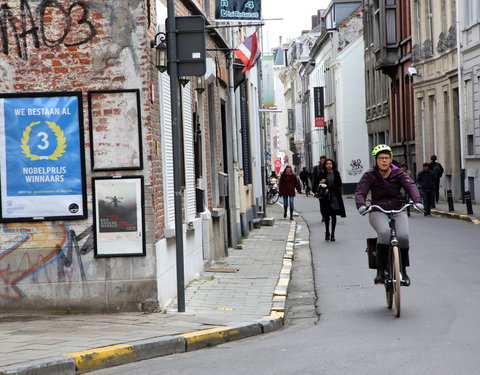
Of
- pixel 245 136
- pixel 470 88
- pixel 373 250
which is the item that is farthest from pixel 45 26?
pixel 470 88

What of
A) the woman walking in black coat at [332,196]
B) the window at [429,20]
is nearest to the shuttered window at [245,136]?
the woman walking in black coat at [332,196]

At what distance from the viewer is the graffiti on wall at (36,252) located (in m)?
10.7

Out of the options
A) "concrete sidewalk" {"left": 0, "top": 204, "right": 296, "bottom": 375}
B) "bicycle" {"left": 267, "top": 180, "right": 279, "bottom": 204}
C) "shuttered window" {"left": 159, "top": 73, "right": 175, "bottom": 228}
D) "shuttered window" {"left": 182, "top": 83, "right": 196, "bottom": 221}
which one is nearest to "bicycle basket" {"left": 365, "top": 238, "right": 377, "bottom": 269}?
"concrete sidewalk" {"left": 0, "top": 204, "right": 296, "bottom": 375}

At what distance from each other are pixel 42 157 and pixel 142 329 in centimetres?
A: 248

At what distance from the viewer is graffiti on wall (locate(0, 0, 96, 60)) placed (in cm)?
1075

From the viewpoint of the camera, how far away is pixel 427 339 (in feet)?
28.7

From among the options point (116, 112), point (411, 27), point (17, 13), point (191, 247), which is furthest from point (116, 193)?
point (411, 27)

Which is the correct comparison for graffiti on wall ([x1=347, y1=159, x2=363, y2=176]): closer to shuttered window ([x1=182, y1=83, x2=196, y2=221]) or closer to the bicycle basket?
shuttered window ([x1=182, y1=83, x2=196, y2=221])

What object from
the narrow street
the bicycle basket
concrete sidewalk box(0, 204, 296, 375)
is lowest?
the narrow street

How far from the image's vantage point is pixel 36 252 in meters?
10.8

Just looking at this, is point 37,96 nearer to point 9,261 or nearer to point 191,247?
point 9,261

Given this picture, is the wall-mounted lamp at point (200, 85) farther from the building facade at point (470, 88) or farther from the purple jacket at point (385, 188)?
the building facade at point (470, 88)

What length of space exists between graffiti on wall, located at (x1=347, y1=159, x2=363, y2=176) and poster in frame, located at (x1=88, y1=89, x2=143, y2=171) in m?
51.5

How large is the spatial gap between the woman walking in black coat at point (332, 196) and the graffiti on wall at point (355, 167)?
3971 cm
